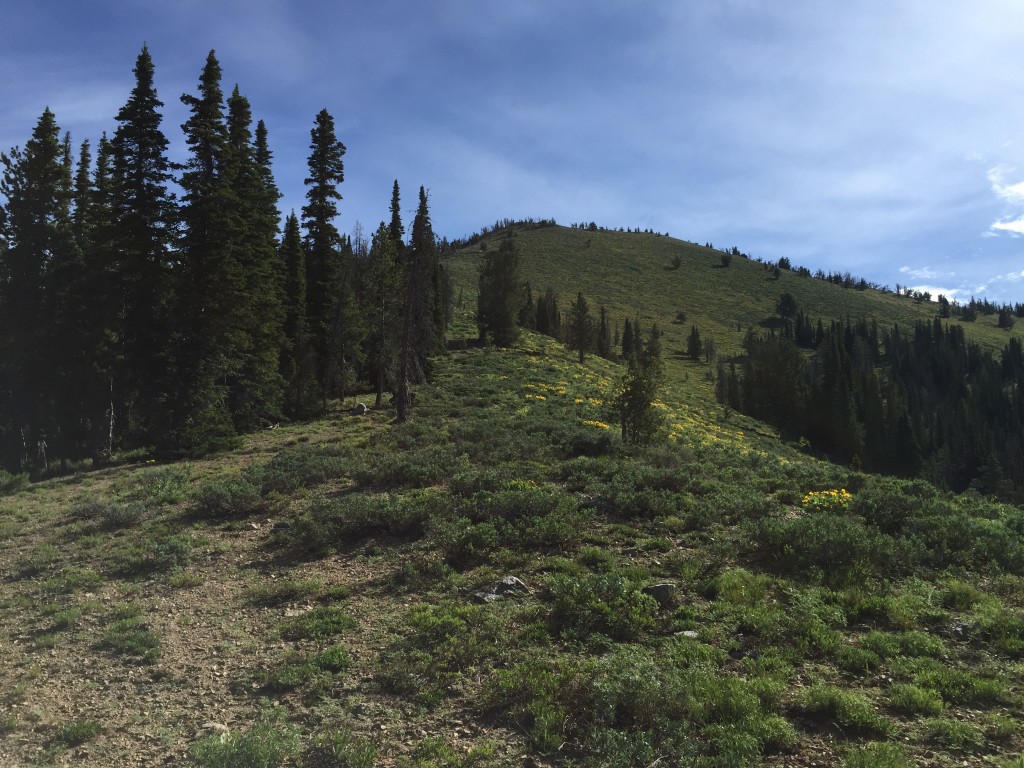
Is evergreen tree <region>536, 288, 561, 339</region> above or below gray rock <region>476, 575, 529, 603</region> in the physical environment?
above

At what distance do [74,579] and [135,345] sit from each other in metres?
17.0

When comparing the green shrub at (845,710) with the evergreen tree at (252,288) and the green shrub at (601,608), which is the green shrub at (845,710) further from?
the evergreen tree at (252,288)

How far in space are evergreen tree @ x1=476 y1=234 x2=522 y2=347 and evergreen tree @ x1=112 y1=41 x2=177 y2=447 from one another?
3936 cm

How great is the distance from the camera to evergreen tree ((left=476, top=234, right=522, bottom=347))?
61.8m

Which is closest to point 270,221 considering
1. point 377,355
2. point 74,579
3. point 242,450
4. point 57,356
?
point 377,355

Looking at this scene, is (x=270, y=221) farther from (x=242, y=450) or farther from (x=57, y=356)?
(x=242, y=450)

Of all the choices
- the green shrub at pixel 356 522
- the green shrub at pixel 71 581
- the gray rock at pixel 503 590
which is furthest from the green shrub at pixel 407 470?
the green shrub at pixel 71 581

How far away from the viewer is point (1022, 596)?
937cm

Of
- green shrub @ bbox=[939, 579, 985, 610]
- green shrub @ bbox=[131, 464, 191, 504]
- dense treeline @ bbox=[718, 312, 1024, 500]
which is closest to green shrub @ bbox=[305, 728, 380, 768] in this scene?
green shrub @ bbox=[939, 579, 985, 610]

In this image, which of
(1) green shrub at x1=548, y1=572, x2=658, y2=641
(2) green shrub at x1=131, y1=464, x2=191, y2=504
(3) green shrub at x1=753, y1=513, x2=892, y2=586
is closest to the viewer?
(1) green shrub at x1=548, y1=572, x2=658, y2=641

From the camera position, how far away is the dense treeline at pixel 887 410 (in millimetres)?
70500

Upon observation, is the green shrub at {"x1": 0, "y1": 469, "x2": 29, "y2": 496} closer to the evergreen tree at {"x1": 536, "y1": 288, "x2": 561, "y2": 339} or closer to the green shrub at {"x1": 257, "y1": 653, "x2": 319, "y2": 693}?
the green shrub at {"x1": 257, "y1": 653, "x2": 319, "y2": 693}

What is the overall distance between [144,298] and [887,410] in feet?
311

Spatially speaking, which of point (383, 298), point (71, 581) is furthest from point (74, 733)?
point (383, 298)
